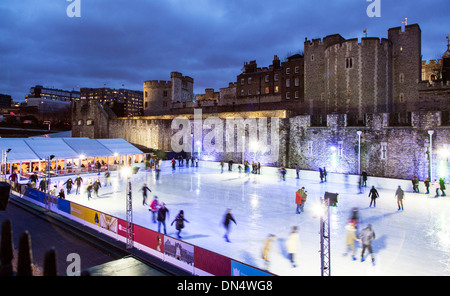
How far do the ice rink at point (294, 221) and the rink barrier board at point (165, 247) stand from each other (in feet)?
4.25

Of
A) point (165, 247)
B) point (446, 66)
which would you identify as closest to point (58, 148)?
point (165, 247)

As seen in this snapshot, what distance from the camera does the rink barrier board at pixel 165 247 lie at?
548cm

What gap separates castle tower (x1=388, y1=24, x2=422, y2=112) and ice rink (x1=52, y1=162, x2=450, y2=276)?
38.3ft

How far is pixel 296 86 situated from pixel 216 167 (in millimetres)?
15252

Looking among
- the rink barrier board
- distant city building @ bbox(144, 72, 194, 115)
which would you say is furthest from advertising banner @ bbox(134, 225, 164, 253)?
distant city building @ bbox(144, 72, 194, 115)

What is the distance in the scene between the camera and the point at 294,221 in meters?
9.91

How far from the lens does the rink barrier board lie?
18.0 feet

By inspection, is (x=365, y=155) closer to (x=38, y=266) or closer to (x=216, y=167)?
(x=216, y=167)

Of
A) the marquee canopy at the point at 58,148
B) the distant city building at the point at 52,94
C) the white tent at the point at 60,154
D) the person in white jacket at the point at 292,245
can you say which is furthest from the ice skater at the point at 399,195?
the distant city building at the point at 52,94

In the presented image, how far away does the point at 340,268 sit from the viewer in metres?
6.58

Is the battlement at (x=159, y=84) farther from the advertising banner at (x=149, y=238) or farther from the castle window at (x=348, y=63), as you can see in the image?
the advertising banner at (x=149, y=238)

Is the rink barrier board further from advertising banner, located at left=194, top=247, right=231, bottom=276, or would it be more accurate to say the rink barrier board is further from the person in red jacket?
the person in red jacket
